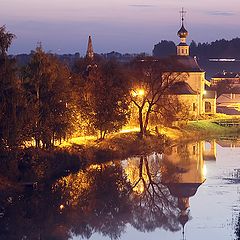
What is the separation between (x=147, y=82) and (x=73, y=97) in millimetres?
8336

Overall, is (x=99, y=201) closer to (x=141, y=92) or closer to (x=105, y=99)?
(x=105, y=99)

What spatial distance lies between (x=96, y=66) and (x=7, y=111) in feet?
46.8

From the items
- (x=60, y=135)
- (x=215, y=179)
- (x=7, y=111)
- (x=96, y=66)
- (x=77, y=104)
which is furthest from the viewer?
(x=96, y=66)

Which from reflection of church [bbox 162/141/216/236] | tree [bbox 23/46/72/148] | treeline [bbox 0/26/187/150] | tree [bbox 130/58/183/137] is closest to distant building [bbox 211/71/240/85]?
treeline [bbox 0/26/187/150]

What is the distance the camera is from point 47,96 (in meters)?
32.9

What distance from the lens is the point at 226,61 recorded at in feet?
466

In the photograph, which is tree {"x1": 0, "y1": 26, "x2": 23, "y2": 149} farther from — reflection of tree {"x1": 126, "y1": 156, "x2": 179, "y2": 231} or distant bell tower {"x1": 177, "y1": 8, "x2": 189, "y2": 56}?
distant bell tower {"x1": 177, "y1": 8, "x2": 189, "y2": 56}

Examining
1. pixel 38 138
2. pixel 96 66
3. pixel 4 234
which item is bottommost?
pixel 4 234

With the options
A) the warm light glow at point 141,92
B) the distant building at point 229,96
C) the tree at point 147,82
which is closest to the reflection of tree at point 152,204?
the tree at point 147,82

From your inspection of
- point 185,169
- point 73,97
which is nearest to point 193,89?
point 73,97

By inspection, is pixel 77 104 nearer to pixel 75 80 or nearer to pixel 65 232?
pixel 75 80

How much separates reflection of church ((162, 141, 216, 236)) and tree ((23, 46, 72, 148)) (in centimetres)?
487

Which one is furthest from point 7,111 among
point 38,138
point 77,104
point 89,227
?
point 77,104

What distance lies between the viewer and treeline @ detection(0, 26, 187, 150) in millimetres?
27781
